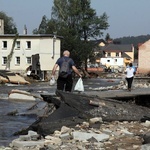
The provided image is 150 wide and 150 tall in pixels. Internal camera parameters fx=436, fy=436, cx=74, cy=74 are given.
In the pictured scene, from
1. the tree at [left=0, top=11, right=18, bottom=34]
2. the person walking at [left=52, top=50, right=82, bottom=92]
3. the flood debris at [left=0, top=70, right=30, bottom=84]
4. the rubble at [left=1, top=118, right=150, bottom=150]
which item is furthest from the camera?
the tree at [left=0, top=11, right=18, bottom=34]

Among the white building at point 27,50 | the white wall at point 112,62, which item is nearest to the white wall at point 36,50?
the white building at point 27,50

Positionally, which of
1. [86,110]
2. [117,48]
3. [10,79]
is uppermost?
[117,48]

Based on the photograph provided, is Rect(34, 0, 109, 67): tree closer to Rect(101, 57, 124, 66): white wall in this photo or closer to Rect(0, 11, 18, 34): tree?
Rect(0, 11, 18, 34): tree

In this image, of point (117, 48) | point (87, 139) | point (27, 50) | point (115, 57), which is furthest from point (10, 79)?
point (117, 48)

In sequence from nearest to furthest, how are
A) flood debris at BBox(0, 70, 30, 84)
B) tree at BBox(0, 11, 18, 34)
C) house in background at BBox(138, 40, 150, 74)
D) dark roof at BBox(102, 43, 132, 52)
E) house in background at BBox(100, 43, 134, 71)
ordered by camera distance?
1. flood debris at BBox(0, 70, 30, 84)
2. house in background at BBox(138, 40, 150, 74)
3. tree at BBox(0, 11, 18, 34)
4. house in background at BBox(100, 43, 134, 71)
5. dark roof at BBox(102, 43, 132, 52)

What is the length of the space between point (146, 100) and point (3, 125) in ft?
21.1

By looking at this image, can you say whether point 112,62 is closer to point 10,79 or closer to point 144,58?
point 144,58

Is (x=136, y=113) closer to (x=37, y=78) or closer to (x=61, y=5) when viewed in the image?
(x=37, y=78)

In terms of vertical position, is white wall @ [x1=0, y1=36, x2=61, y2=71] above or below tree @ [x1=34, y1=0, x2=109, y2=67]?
below

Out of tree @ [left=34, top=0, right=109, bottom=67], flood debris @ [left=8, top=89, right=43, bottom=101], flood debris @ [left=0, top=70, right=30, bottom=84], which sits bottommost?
flood debris @ [left=0, top=70, right=30, bottom=84]

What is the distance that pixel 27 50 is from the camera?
6881 cm

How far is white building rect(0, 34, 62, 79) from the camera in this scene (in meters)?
67.8

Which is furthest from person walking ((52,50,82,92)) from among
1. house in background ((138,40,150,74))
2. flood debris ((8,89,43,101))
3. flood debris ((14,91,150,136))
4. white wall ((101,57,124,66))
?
white wall ((101,57,124,66))

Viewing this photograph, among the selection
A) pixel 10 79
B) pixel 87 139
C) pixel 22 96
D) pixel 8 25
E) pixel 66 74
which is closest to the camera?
pixel 87 139
